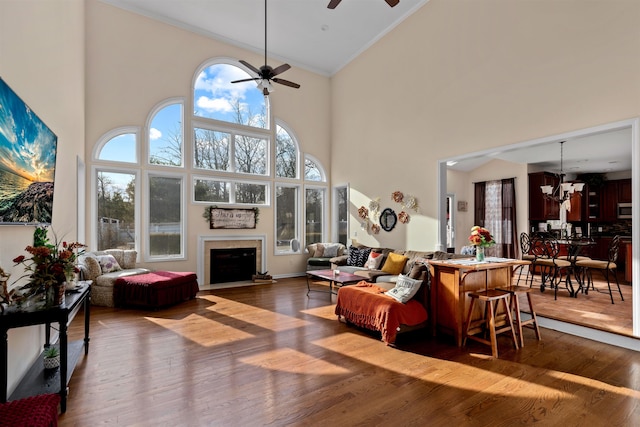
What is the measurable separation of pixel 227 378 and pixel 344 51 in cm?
757

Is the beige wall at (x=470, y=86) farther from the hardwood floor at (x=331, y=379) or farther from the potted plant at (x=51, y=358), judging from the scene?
the potted plant at (x=51, y=358)

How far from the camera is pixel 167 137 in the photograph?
685 cm

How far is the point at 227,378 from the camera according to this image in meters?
2.88

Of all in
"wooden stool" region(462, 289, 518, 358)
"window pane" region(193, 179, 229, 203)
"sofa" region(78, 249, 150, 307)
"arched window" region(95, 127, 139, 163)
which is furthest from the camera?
"window pane" region(193, 179, 229, 203)

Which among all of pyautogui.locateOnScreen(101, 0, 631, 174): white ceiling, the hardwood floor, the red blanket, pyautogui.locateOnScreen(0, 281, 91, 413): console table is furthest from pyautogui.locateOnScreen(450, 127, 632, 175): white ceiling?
pyautogui.locateOnScreen(0, 281, 91, 413): console table

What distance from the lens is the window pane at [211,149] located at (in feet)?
23.5

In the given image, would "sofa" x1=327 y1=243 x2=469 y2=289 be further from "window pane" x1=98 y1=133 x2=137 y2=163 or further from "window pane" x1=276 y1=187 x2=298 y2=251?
"window pane" x1=98 y1=133 x2=137 y2=163

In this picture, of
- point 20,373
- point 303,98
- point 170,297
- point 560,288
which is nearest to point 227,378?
point 20,373

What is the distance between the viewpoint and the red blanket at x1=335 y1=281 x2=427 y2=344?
12.1 feet

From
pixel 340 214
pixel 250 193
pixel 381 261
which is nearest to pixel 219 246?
pixel 250 193

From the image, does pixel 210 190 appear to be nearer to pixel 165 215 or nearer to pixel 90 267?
pixel 165 215

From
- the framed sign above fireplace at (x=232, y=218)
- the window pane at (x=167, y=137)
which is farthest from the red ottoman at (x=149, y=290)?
the window pane at (x=167, y=137)

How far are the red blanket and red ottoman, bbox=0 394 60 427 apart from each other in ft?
9.82

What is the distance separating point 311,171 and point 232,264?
3.22 m
